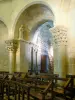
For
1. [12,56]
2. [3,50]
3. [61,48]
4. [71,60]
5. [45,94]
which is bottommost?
[45,94]

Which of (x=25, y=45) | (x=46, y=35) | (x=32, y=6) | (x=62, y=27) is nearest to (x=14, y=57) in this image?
(x=25, y=45)

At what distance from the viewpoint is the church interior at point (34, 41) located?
8.19 metres

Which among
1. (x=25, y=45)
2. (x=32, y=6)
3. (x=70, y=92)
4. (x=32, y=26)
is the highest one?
(x=32, y=6)

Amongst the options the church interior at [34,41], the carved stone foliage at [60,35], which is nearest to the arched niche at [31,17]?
the church interior at [34,41]

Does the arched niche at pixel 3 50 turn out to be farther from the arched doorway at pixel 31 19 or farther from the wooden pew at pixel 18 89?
the wooden pew at pixel 18 89

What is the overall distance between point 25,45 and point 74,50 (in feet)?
12.8

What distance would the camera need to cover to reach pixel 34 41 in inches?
484

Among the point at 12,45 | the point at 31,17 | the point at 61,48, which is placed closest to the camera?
the point at 61,48

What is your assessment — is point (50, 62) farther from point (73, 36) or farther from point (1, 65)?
point (73, 36)

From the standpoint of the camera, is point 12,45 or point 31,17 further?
point 31,17

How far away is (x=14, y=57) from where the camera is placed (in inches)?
432

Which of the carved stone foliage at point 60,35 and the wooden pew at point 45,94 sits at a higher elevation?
the carved stone foliage at point 60,35

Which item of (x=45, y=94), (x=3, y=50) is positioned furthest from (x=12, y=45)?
(x=45, y=94)

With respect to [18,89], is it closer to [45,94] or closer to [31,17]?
[45,94]
